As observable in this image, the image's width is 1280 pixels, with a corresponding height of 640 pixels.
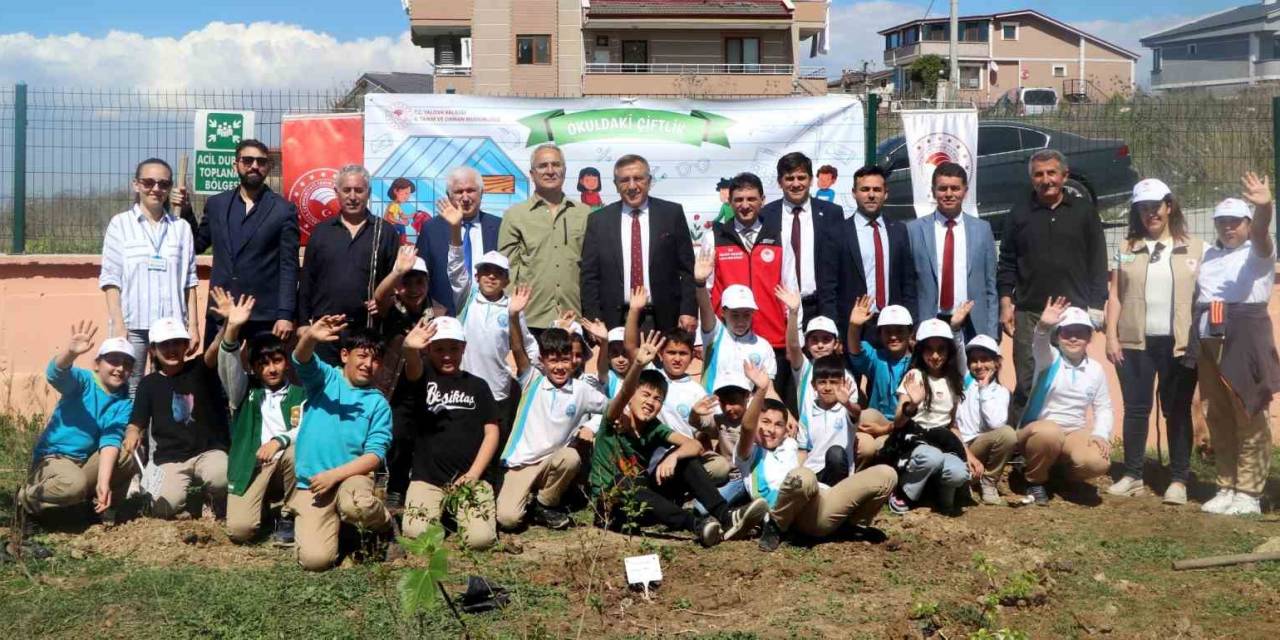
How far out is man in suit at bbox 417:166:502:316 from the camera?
25.3 ft

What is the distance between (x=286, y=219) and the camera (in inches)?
289

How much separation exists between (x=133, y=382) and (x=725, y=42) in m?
37.0

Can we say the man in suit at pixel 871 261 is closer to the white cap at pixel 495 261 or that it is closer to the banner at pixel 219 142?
the white cap at pixel 495 261

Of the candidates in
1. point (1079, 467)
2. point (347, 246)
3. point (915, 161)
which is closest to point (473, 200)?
point (347, 246)

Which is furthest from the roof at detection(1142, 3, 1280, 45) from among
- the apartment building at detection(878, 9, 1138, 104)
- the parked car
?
the parked car

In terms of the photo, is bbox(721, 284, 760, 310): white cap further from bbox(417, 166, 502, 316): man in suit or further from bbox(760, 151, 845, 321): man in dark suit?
bbox(417, 166, 502, 316): man in suit

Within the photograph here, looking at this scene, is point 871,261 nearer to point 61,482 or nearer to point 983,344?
point 983,344

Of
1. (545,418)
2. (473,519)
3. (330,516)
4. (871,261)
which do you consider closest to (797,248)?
(871,261)

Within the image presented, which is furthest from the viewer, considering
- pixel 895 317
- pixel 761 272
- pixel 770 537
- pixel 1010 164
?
pixel 1010 164

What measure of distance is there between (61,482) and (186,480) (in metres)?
0.64

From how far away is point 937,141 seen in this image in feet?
30.2

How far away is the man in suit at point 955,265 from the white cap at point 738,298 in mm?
1191

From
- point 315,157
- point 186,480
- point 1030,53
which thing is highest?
point 1030,53

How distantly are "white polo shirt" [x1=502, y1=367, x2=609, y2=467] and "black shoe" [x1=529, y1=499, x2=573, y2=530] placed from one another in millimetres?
266
